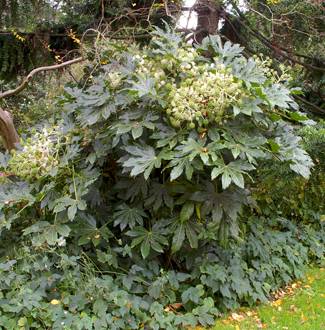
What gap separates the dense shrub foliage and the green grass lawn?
0.13 meters

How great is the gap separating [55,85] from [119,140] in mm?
3487

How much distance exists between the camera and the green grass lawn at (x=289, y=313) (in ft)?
12.3

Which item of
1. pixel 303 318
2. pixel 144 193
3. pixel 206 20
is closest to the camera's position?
pixel 144 193

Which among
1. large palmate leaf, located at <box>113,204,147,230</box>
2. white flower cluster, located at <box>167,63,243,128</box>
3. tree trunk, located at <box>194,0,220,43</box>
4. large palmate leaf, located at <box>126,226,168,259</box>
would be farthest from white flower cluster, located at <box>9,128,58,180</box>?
tree trunk, located at <box>194,0,220,43</box>

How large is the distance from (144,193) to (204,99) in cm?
89

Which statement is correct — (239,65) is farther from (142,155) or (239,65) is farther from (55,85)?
(55,85)

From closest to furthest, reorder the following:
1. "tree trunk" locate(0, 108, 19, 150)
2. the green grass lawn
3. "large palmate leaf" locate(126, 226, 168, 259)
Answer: "large palmate leaf" locate(126, 226, 168, 259), the green grass lawn, "tree trunk" locate(0, 108, 19, 150)

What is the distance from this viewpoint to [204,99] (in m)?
3.34

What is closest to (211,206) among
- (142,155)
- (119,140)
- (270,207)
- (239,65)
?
(142,155)

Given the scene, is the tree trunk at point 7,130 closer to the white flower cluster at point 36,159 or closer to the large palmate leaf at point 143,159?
the white flower cluster at point 36,159

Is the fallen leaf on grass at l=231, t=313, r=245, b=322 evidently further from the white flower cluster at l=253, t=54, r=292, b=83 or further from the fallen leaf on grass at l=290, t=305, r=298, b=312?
the white flower cluster at l=253, t=54, r=292, b=83

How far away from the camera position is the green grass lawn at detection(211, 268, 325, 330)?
3736 millimetres

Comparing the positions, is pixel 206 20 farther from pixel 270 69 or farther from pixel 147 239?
pixel 147 239

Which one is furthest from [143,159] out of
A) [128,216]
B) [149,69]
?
[149,69]
